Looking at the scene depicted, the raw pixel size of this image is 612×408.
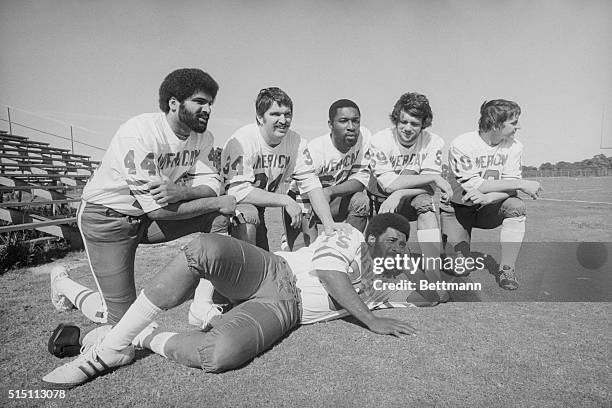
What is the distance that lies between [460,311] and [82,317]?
8.49 feet

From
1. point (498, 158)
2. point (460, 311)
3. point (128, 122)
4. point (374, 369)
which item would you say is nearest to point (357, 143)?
point (498, 158)

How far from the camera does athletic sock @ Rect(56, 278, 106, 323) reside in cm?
264

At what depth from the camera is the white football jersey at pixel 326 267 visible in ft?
7.91

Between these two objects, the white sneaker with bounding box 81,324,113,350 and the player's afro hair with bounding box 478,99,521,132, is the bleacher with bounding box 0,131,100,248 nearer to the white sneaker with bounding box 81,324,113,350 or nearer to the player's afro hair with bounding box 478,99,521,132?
the white sneaker with bounding box 81,324,113,350

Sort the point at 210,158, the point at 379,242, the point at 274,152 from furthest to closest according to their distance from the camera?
the point at 274,152, the point at 210,158, the point at 379,242

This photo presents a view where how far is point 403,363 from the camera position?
2006mm

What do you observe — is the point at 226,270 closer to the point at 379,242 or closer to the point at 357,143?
the point at 379,242

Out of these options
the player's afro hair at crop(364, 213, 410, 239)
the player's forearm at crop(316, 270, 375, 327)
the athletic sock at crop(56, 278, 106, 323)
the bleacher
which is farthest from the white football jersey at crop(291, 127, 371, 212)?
the bleacher

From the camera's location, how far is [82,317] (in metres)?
2.77

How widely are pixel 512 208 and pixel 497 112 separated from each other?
0.84 m

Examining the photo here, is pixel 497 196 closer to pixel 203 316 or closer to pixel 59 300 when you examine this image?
pixel 203 316

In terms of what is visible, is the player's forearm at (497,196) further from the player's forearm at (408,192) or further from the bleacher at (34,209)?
the bleacher at (34,209)
